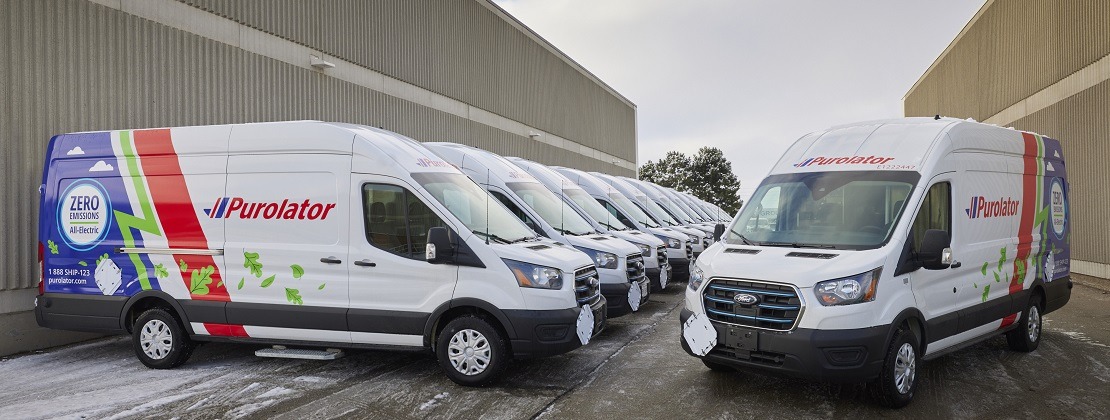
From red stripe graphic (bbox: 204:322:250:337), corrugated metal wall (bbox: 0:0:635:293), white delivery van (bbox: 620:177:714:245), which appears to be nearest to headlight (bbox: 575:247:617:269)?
red stripe graphic (bbox: 204:322:250:337)

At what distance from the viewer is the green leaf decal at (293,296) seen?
6719mm

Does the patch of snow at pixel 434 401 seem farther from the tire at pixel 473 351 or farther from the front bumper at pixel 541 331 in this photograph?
the front bumper at pixel 541 331

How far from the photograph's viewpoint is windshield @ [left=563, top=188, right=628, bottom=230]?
1191 cm

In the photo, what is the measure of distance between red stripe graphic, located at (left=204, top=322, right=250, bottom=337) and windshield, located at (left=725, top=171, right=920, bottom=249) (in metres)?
4.68

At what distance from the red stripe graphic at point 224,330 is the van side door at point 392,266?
1.21m

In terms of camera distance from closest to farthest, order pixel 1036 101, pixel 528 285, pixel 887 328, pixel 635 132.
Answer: pixel 887 328 → pixel 528 285 → pixel 1036 101 → pixel 635 132

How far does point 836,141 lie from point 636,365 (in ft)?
9.38

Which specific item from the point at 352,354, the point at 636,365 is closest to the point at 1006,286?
the point at 636,365

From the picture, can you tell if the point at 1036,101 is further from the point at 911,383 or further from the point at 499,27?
the point at 911,383

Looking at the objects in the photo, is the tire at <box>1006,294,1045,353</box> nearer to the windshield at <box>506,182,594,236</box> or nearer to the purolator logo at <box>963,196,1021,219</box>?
the purolator logo at <box>963,196,1021,219</box>

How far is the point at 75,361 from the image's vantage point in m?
7.66

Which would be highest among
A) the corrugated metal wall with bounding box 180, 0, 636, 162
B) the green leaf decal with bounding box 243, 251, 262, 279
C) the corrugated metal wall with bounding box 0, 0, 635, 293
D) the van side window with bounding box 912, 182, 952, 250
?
the corrugated metal wall with bounding box 180, 0, 636, 162

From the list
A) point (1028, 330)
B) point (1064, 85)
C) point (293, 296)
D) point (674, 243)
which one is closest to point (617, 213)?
point (674, 243)

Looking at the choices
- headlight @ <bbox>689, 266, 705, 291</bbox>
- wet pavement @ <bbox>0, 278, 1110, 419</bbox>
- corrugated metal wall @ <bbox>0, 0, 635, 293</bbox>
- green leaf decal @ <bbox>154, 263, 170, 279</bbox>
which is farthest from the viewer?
corrugated metal wall @ <bbox>0, 0, 635, 293</bbox>
